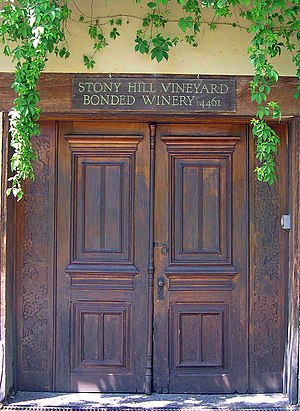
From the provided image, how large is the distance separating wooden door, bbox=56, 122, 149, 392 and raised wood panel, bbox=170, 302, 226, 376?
27 cm

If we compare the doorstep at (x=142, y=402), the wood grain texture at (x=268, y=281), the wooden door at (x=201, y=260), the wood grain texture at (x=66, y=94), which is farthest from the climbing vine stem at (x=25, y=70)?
the wood grain texture at (x=268, y=281)

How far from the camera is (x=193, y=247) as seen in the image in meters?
5.19

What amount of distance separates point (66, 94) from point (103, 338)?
201cm

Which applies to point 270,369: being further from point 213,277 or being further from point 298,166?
point 298,166

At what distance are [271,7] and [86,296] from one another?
105 inches

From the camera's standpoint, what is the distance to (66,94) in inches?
195

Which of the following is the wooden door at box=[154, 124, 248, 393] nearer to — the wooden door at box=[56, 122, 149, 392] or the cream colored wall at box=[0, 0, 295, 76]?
the wooden door at box=[56, 122, 149, 392]

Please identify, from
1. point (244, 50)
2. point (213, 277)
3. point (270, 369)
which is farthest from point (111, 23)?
point (270, 369)

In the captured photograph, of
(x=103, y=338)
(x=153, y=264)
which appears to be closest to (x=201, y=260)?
(x=153, y=264)

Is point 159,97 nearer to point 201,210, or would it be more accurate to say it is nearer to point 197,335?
point 201,210

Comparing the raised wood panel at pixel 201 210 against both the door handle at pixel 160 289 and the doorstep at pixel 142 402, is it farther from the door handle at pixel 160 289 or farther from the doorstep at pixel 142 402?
the doorstep at pixel 142 402

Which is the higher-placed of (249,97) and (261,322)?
(249,97)

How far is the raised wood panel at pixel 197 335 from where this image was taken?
5.16 metres

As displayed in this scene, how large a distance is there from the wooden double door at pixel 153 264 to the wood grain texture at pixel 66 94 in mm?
259
